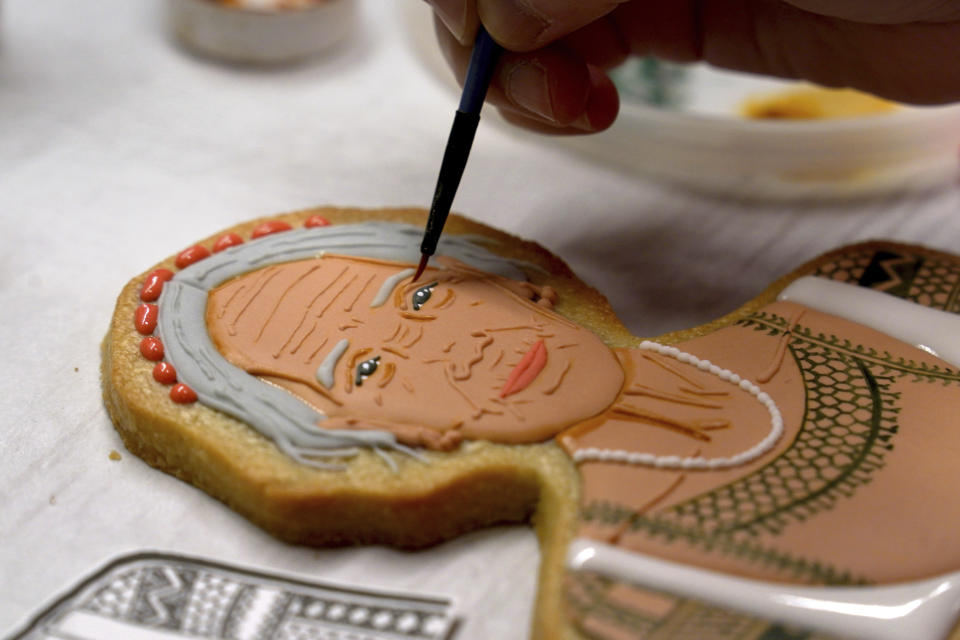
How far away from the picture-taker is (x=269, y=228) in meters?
2.36

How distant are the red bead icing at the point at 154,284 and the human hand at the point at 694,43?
887 mm

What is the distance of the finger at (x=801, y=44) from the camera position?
2.40m

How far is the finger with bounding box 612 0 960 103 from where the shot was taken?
2400 mm

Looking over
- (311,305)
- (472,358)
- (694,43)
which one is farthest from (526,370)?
(694,43)

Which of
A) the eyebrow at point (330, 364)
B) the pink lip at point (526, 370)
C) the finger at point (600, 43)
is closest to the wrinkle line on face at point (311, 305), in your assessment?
the eyebrow at point (330, 364)

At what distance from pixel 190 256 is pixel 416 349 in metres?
0.67

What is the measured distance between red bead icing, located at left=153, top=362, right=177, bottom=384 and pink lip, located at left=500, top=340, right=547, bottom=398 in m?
0.70

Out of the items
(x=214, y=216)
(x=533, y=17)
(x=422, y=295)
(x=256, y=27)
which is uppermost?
(x=533, y=17)

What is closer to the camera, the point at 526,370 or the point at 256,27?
the point at 526,370

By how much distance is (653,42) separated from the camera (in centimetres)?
277

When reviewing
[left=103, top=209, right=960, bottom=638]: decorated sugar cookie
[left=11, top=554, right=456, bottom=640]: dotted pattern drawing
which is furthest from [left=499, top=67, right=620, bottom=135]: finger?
[left=11, top=554, right=456, bottom=640]: dotted pattern drawing

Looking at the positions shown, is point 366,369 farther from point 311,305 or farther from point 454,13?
point 454,13

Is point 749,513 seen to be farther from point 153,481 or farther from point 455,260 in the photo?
point 153,481

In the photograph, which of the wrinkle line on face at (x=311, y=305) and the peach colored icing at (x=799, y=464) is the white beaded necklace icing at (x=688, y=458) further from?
the wrinkle line on face at (x=311, y=305)
